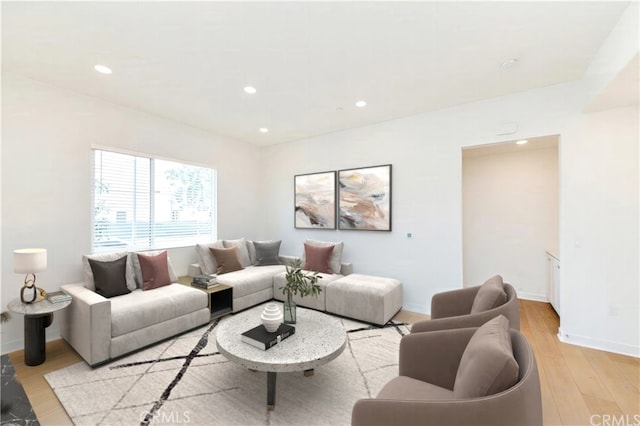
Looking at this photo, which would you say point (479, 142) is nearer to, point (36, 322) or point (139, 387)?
point (139, 387)

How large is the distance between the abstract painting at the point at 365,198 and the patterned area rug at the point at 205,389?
194 cm

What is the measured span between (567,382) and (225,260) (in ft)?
13.4

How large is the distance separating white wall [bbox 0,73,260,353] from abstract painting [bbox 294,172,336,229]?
2.40 metres

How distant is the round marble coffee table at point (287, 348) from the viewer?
1.88 meters

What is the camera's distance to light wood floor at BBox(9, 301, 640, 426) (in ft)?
6.25

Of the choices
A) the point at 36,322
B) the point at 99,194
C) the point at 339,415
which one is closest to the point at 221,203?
the point at 99,194

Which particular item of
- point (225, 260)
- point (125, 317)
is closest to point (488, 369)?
point (125, 317)

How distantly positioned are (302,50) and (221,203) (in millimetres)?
3235

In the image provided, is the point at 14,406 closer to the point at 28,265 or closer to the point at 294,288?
the point at 28,265

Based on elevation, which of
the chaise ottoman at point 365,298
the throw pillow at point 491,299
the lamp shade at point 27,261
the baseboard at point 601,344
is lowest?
the baseboard at point 601,344

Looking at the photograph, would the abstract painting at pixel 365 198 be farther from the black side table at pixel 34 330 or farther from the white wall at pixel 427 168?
the black side table at pixel 34 330

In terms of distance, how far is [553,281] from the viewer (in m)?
3.74

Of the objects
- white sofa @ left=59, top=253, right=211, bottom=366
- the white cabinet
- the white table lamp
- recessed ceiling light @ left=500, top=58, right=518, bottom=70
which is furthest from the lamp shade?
the white cabinet

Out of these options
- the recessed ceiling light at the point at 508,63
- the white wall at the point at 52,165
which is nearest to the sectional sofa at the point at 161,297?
the white wall at the point at 52,165
